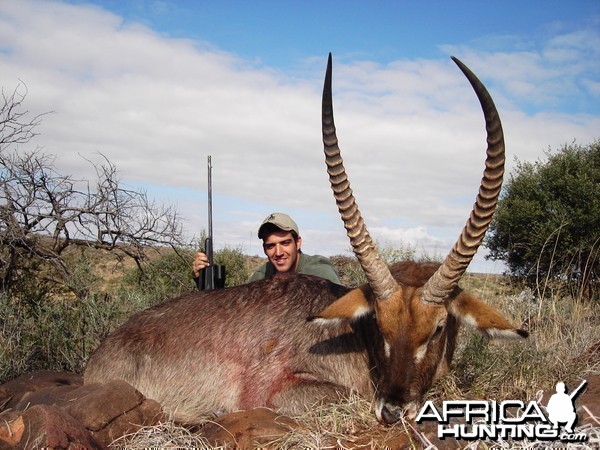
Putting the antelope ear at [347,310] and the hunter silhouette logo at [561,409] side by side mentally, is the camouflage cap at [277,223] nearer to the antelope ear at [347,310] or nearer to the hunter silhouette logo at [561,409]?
the antelope ear at [347,310]

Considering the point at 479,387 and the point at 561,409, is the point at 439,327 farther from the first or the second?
the point at 479,387

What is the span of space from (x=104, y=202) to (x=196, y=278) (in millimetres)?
2253

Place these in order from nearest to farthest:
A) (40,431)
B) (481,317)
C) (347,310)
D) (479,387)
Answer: (40,431) → (481,317) → (347,310) → (479,387)

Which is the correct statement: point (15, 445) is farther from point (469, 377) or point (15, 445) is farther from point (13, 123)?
point (13, 123)

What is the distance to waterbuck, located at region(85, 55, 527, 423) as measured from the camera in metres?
4.26

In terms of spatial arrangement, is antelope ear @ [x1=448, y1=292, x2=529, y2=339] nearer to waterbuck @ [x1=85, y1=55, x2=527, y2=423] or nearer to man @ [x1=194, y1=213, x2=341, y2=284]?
waterbuck @ [x1=85, y1=55, x2=527, y2=423]

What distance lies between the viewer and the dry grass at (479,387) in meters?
3.98

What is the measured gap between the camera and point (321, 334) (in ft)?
17.4

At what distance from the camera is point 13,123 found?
28.8ft

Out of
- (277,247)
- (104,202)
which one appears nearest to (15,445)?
(277,247)

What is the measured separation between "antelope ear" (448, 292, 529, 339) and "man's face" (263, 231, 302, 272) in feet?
10.6

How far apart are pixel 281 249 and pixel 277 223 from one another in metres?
0.39

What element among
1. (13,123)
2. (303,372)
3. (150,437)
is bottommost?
(150,437)

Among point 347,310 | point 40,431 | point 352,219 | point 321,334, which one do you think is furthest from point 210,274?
point 40,431
